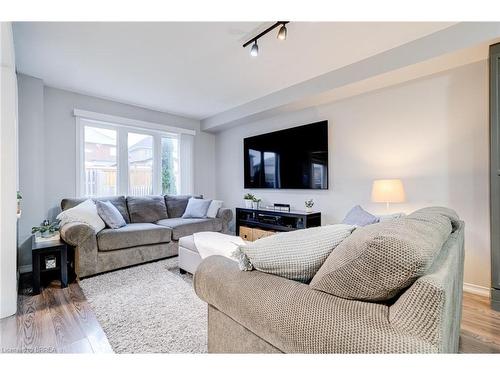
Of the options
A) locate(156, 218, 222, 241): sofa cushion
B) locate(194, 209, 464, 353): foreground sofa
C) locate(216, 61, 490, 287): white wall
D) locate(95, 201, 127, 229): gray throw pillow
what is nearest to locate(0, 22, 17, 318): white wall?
locate(95, 201, 127, 229): gray throw pillow

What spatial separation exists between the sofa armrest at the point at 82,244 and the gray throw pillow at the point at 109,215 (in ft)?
1.16

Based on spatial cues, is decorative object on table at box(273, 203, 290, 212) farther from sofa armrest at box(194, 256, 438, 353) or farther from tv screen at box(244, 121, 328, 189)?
sofa armrest at box(194, 256, 438, 353)

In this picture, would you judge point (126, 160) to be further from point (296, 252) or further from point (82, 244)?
point (296, 252)

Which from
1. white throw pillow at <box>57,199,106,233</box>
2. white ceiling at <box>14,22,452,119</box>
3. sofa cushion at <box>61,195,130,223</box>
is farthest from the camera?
sofa cushion at <box>61,195,130,223</box>

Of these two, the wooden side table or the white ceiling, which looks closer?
the white ceiling

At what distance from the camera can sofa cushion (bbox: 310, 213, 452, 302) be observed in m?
0.69

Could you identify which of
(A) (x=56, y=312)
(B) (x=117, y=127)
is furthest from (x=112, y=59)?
(A) (x=56, y=312)

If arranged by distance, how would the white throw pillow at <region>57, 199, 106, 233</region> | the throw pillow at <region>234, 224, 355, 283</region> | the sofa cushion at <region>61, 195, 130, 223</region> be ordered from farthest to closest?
the sofa cushion at <region>61, 195, 130, 223</region>
the white throw pillow at <region>57, 199, 106, 233</region>
the throw pillow at <region>234, 224, 355, 283</region>

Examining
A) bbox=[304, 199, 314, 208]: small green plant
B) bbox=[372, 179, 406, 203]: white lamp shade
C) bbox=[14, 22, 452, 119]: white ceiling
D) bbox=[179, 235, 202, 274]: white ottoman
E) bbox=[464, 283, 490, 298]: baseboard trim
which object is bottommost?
bbox=[464, 283, 490, 298]: baseboard trim

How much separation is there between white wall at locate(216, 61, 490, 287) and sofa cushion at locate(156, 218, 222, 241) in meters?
1.55

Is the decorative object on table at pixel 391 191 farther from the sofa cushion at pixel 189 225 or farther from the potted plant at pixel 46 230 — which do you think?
the potted plant at pixel 46 230

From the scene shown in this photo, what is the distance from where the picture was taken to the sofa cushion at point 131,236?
2.84 m
